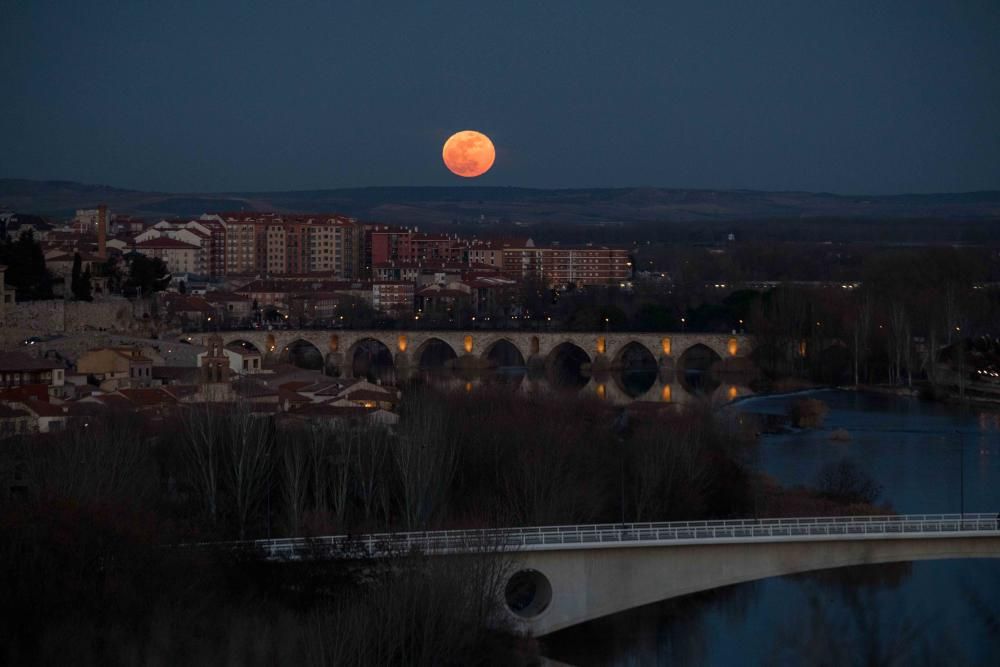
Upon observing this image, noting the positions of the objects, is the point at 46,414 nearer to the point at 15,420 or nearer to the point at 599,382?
the point at 15,420

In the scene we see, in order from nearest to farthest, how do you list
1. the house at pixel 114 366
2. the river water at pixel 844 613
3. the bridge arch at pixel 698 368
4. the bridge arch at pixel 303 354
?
the river water at pixel 844 613 → the house at pixel 114 366 → the bridge arch at pixel 698 368 → the bridge arch at pixel 303 354

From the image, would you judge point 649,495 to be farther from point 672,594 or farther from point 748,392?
point 748,392

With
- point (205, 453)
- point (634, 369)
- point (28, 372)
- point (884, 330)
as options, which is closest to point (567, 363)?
point (634, 369)

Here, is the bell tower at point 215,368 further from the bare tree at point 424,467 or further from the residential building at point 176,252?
the residential building at point 176,252

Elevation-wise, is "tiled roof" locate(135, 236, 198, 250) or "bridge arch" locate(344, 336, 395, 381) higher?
"tiled roof" locate(135, 236, 198, 250)

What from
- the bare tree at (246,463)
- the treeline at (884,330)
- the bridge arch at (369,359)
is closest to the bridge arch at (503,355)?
the bridge arch at (369,359)

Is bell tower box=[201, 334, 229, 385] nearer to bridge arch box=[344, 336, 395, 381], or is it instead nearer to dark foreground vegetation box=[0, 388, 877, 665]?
dark foreground vegetation box=[0, 388, 877, 665]

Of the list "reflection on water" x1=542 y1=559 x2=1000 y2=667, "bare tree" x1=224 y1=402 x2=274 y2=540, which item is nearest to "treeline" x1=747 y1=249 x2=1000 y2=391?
"reflection on water" x1=542 y1=559 x2=1000 y2=667

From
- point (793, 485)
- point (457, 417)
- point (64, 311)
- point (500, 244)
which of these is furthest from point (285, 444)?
point (500, 244)
